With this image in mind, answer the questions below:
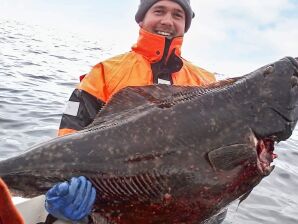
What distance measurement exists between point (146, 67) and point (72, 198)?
2265 millimetres

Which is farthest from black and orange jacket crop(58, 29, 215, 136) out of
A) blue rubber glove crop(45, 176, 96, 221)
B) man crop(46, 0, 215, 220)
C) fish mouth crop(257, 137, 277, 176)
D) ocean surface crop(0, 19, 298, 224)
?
ocean surface crop(0, 19, 298, 224)

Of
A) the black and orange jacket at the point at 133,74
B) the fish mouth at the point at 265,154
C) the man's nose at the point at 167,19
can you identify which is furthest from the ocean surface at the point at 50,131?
the fish mouth at the point at 265,154

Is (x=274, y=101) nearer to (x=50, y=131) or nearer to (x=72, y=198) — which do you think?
(x=72, y=198)

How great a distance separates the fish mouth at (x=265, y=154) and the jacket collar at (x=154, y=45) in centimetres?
212

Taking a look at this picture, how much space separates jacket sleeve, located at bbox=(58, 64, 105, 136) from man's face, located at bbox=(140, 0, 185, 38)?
86cm

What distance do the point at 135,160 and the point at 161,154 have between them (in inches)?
7.1

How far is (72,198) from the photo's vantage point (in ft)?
10.4

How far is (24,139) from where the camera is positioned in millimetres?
8688

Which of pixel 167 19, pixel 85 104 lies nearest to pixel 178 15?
pixel 167 19

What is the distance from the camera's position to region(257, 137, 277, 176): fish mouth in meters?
3.24

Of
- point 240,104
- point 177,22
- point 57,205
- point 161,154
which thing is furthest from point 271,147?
point 177,22

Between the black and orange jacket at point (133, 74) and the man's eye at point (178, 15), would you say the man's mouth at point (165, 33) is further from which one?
the man's eye at point (178, 15)

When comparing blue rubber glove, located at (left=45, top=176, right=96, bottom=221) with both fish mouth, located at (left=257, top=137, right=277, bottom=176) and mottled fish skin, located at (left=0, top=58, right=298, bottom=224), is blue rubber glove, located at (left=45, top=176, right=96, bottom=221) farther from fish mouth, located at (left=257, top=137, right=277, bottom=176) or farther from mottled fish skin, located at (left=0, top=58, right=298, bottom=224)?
fish mouth, located at (left=257, top=137, right=277, bottom=176)

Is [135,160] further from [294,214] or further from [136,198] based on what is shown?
[294,214]
